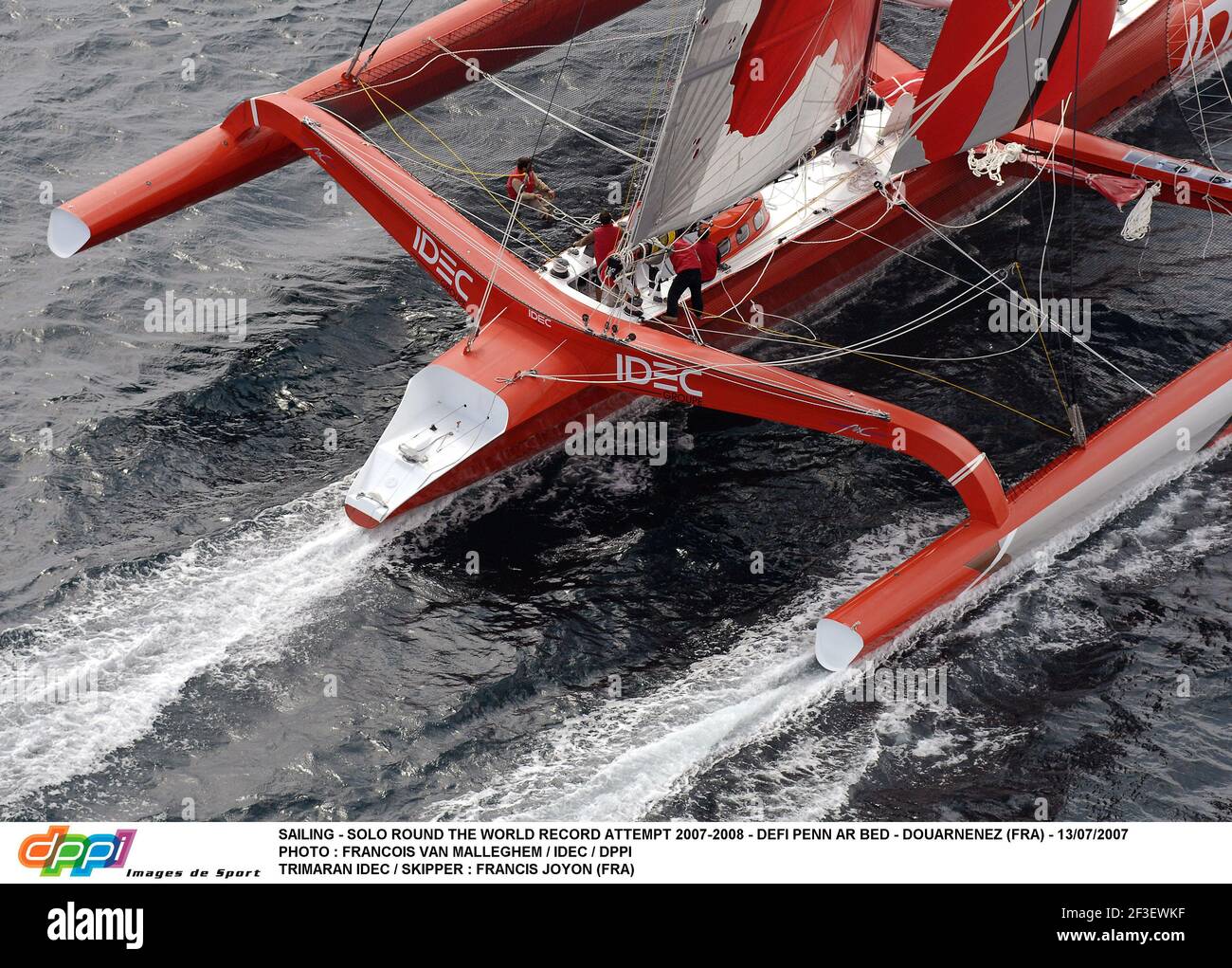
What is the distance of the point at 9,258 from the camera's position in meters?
15.6

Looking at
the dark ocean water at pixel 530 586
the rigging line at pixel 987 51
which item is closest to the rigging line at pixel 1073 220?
the dark ocean water at pixel 530 586

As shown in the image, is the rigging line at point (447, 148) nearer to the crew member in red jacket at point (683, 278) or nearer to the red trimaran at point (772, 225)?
the red trimaran at point (772, 225)

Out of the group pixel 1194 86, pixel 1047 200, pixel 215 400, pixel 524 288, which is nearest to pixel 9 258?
pixel 215 400

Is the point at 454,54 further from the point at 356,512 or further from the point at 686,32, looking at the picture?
the point at 356,512

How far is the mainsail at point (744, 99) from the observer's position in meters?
11.4

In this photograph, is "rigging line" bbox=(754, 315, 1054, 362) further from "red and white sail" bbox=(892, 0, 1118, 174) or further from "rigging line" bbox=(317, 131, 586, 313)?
"rigging line" bbox=(317, 131, 586, 313)

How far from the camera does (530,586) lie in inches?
467

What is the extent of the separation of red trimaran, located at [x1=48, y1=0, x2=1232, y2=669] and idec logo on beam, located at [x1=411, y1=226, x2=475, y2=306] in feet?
0.08

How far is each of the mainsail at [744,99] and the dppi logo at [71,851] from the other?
6193 millimetres

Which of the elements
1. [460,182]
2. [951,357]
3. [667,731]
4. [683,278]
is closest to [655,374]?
[683,278]

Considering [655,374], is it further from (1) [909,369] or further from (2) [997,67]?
(2) [997,67]

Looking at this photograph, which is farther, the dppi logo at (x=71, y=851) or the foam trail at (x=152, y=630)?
the foam trail at (x=152, y=630)

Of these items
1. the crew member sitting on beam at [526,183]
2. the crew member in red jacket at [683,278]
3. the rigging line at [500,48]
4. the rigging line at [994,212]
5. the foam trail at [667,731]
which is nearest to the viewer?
the foam trail at [667,731]

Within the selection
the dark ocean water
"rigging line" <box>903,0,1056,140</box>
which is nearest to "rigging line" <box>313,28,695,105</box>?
the dark ocean water
